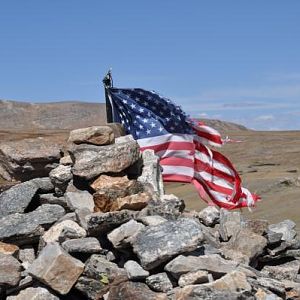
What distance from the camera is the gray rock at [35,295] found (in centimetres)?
788

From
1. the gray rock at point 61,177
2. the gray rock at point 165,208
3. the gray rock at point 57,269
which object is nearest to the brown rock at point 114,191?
the gray rock at point 165,208

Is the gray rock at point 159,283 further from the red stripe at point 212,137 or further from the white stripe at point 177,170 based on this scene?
the red stripe at point 212,137

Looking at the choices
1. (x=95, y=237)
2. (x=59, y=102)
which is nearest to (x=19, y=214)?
(x=95, y=237)

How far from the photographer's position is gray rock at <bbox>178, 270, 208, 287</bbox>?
7434 mm

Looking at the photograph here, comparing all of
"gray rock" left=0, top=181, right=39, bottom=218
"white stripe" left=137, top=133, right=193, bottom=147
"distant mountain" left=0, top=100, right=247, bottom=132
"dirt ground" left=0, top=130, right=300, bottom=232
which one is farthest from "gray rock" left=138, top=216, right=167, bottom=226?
"distant mountain" left=0, top=100, right=247, bottom=132

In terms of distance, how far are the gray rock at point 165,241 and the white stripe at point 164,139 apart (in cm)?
293

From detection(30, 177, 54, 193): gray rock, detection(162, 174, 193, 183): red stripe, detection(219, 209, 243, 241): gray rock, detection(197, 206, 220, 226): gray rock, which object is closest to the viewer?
detection(219, 209, 243, 241): gray rock

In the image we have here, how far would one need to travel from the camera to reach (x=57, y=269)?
7.82m

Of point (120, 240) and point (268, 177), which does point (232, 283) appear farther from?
point (268, 177)

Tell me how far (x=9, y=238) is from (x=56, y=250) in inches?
44.5

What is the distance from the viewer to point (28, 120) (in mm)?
110188

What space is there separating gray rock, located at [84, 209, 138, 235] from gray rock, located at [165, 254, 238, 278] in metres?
0.97

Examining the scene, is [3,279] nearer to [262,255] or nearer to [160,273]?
[160,273]

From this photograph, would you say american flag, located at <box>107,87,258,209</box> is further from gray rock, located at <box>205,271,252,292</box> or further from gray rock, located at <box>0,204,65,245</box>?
gray rock, located at <box>205,271,252,292</box>
